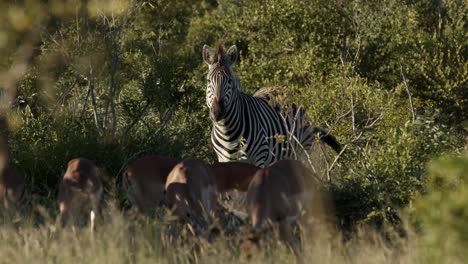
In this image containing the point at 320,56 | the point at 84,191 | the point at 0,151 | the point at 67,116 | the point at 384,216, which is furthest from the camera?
the point at 320,56

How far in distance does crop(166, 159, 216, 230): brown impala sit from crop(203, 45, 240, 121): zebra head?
367 cm

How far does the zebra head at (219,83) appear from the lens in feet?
49.8

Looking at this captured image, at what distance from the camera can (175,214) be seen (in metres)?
10.9

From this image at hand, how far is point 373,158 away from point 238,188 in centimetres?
213

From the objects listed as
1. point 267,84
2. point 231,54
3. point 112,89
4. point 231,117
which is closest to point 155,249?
point 112,89

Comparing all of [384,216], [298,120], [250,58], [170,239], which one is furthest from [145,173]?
[250,58]

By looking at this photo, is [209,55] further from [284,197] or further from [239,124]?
[284,197]

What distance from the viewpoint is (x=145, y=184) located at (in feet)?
39.0

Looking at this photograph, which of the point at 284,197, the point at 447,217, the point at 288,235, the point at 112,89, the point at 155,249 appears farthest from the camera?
the point at 112,89

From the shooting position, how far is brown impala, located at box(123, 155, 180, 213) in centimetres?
1183

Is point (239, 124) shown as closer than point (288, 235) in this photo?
No

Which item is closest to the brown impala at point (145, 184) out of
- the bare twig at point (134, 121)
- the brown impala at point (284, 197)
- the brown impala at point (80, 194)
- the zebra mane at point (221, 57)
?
the brown impala at point (80, 194)

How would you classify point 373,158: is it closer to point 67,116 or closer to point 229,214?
point 229,214

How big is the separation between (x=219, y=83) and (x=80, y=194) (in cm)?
467
